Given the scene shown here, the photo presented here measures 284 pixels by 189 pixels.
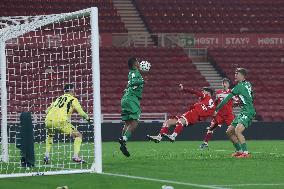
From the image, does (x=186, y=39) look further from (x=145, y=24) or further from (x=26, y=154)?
(x=26, y=154)

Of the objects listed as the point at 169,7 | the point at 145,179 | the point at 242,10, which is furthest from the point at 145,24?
the point at 145,179

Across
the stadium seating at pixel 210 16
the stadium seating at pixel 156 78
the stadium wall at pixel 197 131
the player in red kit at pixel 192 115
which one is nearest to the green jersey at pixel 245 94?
the player in red kit at pixel 192 115

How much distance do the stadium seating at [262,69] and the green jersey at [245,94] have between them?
57.5ft

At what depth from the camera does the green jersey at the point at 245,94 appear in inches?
659

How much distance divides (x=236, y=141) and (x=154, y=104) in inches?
633

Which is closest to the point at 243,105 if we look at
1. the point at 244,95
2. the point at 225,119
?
the point at 244,95

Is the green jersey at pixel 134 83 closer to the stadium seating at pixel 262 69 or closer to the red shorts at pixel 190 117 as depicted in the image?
the red shorts at pixel 190 117

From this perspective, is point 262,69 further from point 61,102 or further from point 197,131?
point 61,102

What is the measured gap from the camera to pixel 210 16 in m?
40.2

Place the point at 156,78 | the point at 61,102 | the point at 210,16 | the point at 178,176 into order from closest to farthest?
the point at 178,176, the point at 61,102, the point at 156,78, the point at 210,16

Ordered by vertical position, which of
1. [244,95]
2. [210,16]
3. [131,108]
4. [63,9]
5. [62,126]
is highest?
[63,9]

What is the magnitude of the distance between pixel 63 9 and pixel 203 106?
19355 mm

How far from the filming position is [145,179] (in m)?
11.4

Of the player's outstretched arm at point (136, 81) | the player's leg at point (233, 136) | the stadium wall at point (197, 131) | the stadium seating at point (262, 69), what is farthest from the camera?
the stadium seating at point (262, 69)
